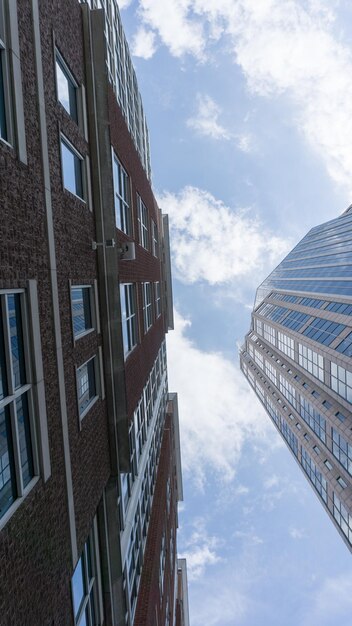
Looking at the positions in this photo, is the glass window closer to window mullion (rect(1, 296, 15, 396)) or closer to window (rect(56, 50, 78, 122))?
→ window (rect(56, 50, 78, 122))

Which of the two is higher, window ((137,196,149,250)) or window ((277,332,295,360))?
window ((137,196,149,250))

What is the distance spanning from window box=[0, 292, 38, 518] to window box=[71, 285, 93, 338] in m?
3.23

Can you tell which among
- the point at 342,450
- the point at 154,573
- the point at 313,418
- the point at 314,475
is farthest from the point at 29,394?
the point at 314,475

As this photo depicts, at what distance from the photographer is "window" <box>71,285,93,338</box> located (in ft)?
35.1

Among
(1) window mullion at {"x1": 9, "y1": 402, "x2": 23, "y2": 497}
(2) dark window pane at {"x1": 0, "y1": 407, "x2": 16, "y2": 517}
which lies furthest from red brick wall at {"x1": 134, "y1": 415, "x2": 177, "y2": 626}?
(2) dark window pane at {"x1": 0, "y1": 407, "x2": 16, "y2": 517}

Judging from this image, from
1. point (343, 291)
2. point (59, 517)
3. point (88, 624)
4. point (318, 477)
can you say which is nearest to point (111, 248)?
point (59, 517)

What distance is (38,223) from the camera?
310 inches

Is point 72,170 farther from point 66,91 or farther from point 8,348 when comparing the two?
point 8,348

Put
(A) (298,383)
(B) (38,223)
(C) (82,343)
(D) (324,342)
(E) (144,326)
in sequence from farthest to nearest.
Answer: (A) (298,383)
(D) (324,342)
(E) (144,326)
(C) (82,343)
(B) (38,223)

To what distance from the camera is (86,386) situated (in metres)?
11.5

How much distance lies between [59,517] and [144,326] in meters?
14.2

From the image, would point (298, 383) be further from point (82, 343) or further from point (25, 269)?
point (25, 269)

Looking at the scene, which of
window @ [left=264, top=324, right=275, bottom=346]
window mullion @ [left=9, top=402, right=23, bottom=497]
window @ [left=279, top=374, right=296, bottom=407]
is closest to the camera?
window mullion @ [left=9, top=402, right=23, bottom=497]

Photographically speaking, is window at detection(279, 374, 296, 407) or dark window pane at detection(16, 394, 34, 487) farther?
window at detection(279, 374, 296, 407)
